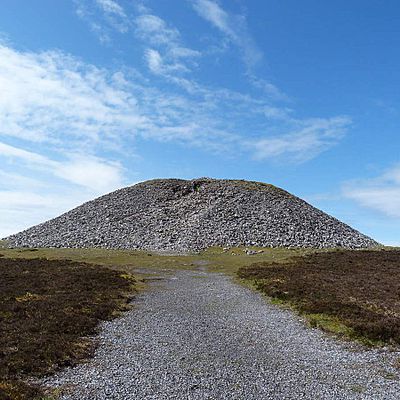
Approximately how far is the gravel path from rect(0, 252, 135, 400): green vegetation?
3.86 feet

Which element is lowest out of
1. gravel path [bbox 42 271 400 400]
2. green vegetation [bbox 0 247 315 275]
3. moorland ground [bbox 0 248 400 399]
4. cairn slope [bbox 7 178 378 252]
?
gravel path [bbox 42 271 400 400]

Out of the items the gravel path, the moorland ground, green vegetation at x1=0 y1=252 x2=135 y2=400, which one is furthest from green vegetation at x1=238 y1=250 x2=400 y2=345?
green vegetation at x1=0 y1=252 x2=135 y2=400

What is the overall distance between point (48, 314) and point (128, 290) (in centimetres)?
1202

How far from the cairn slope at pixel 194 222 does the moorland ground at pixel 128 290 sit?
874 centimetres

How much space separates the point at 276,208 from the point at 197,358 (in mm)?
74072

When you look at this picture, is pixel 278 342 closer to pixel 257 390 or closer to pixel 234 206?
pixel 257 390

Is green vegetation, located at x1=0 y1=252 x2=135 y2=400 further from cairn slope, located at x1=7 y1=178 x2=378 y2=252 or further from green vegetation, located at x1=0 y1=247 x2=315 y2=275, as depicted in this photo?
cairn slope, located at x1=7 y1=178 x2=378 y2=252

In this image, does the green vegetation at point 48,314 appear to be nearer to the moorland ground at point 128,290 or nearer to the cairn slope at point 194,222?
the moorland ground at point 128,290

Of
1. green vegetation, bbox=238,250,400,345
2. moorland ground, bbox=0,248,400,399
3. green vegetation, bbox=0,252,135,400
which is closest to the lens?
green vegetation, bbox=0,252,135,400

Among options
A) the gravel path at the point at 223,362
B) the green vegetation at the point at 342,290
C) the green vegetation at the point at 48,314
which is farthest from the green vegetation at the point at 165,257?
the gravel path at the point at 223,362

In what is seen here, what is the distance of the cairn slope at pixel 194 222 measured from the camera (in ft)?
247

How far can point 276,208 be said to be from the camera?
9000 cm

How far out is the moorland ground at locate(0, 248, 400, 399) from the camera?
1850 cm

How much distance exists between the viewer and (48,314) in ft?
81.8
